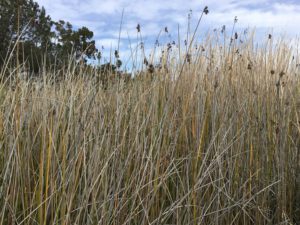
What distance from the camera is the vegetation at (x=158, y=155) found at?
190cm

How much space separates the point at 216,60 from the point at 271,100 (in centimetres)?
67

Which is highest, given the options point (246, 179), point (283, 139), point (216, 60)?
point (216, 60)

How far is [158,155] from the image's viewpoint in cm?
200

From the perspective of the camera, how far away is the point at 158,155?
6.57 ft

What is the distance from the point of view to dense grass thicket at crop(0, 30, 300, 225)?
6.24 ft

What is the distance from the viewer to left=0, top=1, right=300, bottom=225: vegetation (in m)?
1.90

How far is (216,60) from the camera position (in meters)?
3.39

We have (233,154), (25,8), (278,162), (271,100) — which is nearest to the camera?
(278,162)

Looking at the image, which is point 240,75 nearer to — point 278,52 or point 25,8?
point 278,52

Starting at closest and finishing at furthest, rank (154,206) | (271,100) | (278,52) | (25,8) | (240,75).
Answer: (154,206) < (271,100) < (240,75) < (278,52) < (25,8)

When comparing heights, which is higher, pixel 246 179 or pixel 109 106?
pixel 109 106

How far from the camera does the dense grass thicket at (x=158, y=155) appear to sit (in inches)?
74.9

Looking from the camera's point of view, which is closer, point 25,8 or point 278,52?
point 278,52

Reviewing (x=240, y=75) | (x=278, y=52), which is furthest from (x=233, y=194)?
(x=278, y=52)
